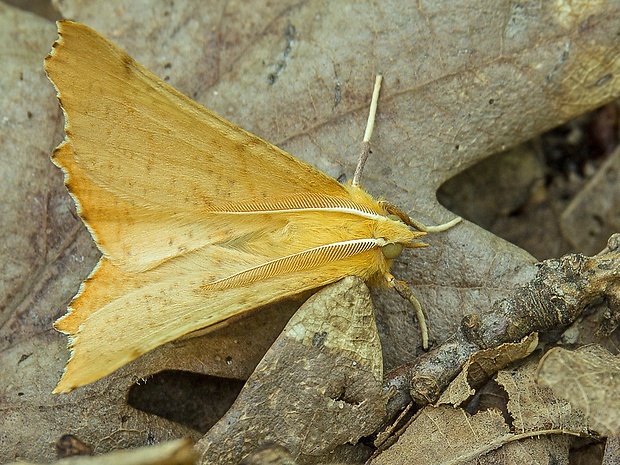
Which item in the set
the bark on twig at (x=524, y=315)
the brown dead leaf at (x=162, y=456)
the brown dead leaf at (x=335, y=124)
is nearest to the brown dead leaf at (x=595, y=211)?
the brown dead leaf at (x=335, y=124)

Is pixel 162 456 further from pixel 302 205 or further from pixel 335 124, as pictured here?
pixel 335 124

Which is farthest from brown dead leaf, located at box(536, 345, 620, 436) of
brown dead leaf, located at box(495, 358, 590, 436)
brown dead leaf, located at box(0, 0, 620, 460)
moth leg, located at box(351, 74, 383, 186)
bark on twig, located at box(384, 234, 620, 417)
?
moth leg, located at box(351, 74, 383, 186)

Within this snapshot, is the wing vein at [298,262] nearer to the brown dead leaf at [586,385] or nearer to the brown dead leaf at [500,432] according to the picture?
the brown dead leaf at [500,432]

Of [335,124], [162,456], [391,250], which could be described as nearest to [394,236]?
[391,250]

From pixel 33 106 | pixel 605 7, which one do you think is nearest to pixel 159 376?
pixel 33 106

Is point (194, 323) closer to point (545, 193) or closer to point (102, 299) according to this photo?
point (102, 299)
